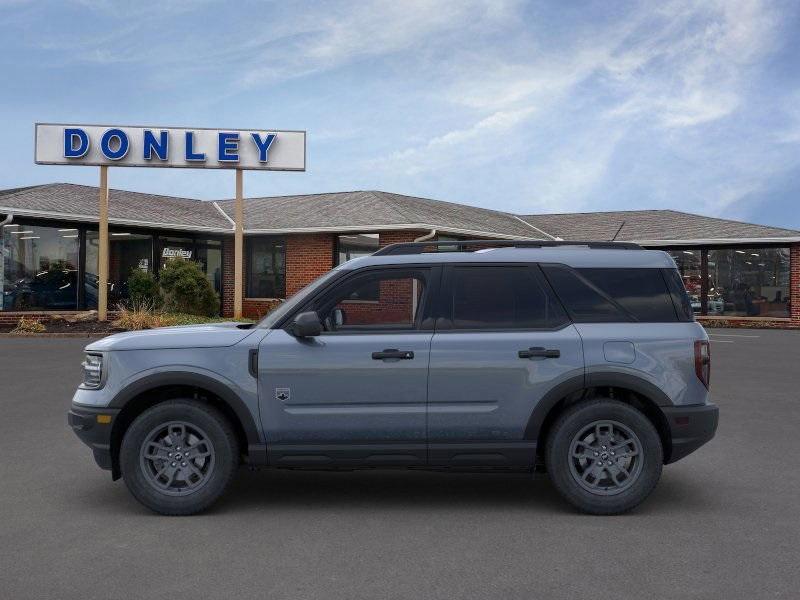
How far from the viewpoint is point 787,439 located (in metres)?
8.66

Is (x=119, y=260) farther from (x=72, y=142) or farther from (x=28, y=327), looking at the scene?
(x=28, y=327)

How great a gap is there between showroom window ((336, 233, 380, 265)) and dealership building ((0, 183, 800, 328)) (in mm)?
38

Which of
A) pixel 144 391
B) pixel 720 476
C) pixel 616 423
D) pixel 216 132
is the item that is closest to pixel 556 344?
pixel 616 423

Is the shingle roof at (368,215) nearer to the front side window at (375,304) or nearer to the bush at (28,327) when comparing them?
the bush at (28,327)

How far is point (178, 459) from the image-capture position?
5.91m

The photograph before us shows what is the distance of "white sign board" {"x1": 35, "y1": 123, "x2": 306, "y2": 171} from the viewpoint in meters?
25.2

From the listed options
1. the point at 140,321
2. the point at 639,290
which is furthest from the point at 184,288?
the point at 639,290

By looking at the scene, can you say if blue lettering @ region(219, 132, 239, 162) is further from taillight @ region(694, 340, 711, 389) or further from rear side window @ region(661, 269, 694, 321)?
taillight @ region(694, 340, 711, 389)

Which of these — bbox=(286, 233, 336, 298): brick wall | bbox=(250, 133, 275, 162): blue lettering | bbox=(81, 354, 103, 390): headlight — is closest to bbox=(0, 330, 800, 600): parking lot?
bbox=(81, 354, 103, 390): headlight

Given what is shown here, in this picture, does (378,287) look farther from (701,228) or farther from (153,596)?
(701,228)

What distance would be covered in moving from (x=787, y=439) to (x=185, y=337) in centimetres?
616

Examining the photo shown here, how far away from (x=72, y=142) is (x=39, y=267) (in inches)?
155

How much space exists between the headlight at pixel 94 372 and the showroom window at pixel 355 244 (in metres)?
22.1

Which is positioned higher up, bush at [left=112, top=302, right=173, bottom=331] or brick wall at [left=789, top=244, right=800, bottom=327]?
brick wall at [left=789, top=244, right=800, bottom=327]
